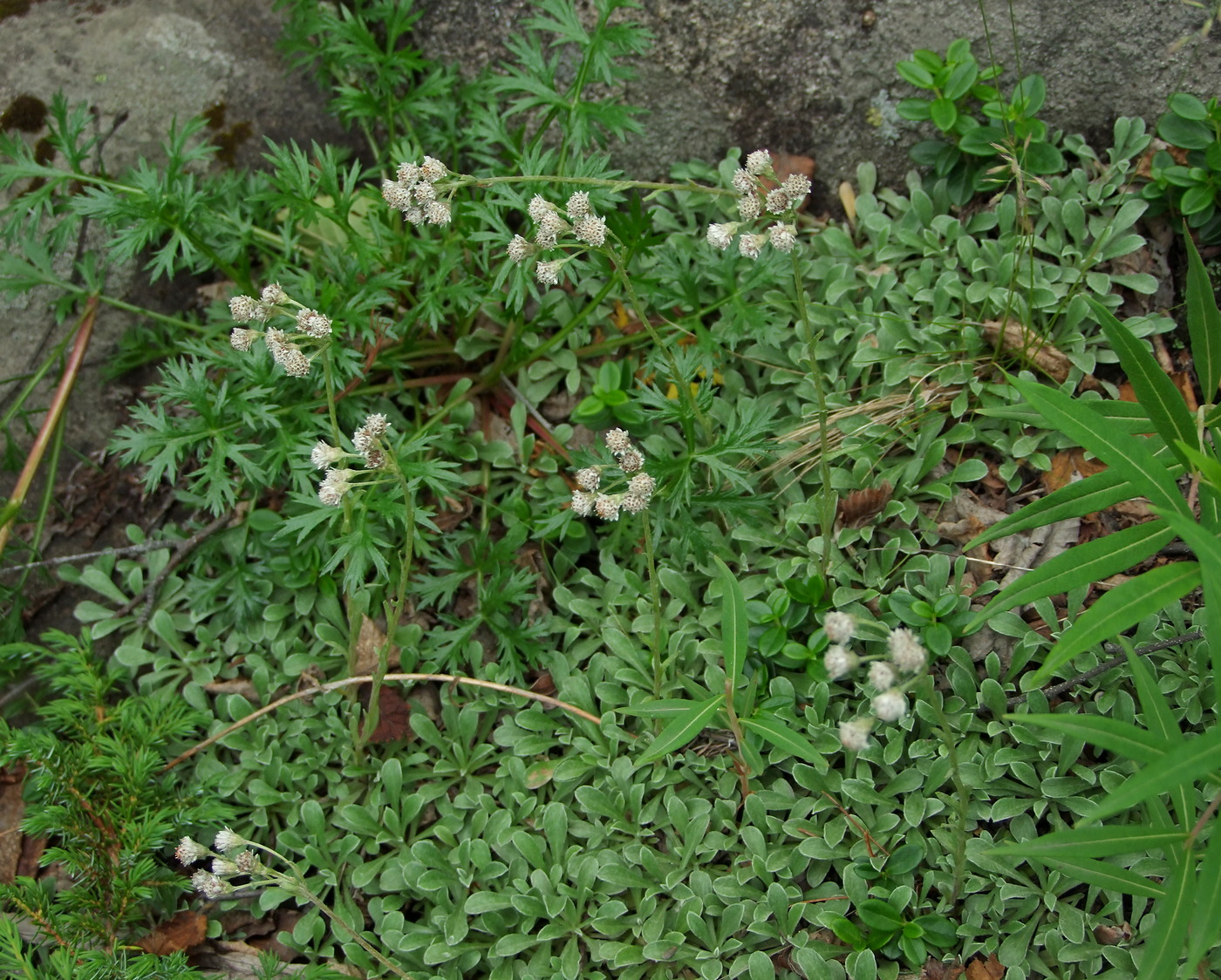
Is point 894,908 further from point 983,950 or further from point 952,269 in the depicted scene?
point 952,269

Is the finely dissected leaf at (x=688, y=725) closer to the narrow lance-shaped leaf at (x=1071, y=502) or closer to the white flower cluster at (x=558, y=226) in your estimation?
the narrow lance-shaped leaf at (x=1071, y=502)

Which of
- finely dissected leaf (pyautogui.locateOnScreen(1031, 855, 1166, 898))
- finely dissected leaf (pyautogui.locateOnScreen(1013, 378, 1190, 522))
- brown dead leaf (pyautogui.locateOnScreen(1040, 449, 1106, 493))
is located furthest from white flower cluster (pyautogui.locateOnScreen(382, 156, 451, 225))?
finely dissected leaf (pyautogui.locateOnScreen(1031, 855, 1166, 898))

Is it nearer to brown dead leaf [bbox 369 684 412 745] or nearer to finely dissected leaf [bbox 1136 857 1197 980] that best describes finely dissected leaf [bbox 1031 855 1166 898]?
finely dissected leaf [bbox 1136 857 1197 980]

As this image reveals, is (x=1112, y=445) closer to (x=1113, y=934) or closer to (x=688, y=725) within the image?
(x=688, y=725)

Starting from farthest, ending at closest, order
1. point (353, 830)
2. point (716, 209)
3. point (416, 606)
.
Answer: point (716, 209), point (416, 606), point (353, 830)

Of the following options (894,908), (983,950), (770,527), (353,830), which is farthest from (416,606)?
(983,950)

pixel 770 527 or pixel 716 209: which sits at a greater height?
pixel 716 209
